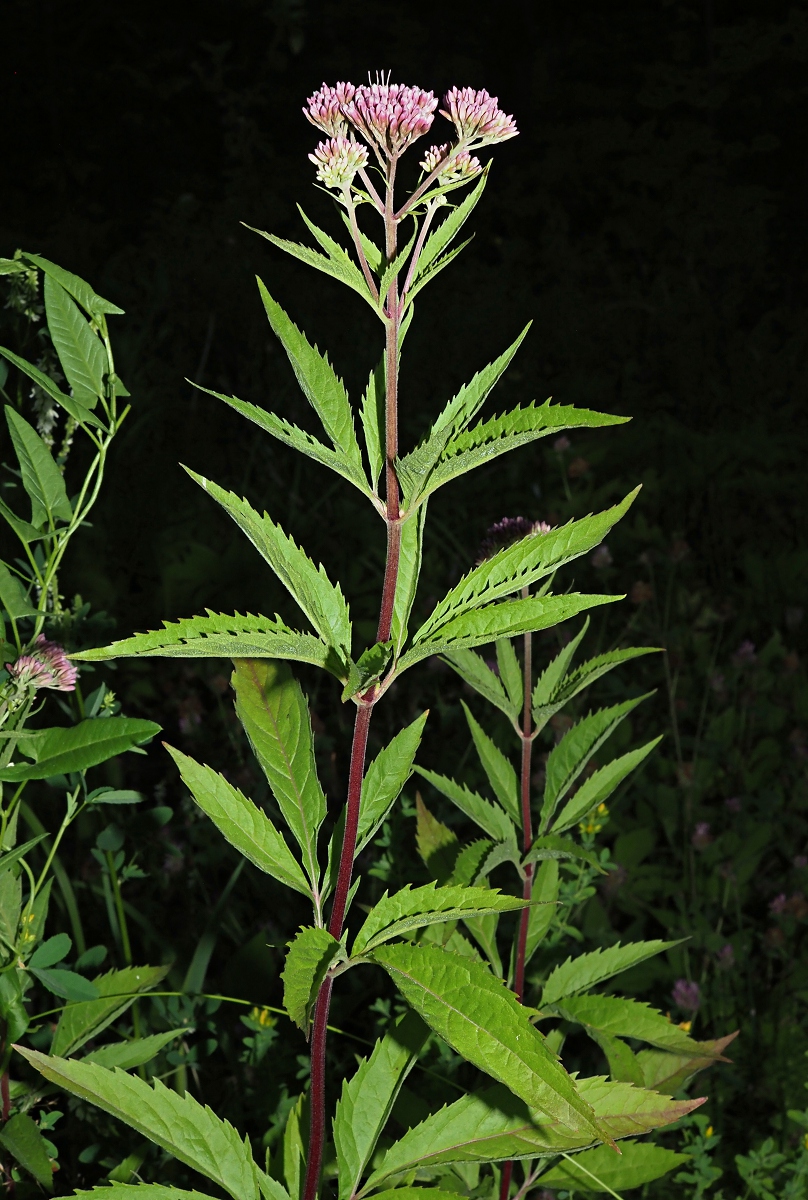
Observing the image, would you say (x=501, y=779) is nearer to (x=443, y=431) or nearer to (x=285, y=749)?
(x=285, y=749)

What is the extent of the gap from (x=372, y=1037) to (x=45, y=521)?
936 mm

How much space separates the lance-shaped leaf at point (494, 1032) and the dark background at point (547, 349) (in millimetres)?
894

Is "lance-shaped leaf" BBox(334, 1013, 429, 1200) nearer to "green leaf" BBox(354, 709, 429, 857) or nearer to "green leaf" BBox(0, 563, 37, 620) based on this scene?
"green leaf" BBox(354, 709, 429, 857)

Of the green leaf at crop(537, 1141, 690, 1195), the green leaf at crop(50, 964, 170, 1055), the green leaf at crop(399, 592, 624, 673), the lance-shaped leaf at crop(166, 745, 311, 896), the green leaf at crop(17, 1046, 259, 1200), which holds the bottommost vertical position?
the green leaf at crop(537, 1141, 690, 1195)

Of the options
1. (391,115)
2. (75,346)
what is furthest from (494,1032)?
(75,346)

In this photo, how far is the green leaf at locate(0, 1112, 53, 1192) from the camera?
88 cm

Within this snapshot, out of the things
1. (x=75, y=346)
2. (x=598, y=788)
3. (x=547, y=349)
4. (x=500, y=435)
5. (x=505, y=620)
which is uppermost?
(x=547, y=349)

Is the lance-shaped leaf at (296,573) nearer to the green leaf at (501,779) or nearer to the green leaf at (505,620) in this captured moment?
the green leaf at (505,620)

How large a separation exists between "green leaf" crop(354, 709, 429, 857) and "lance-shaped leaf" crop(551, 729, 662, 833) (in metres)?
0.32

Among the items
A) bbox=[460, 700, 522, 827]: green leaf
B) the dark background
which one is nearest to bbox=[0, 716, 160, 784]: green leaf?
bbox=[460, 700, 522, 827]: green leaf

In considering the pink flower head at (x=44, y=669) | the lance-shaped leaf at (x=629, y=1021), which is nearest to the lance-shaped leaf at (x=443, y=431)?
the pink flower head at (x=44, y=669)

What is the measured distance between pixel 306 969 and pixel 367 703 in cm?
17

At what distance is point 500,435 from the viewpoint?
0.66m

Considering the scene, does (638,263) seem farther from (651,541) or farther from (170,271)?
(651,541)
